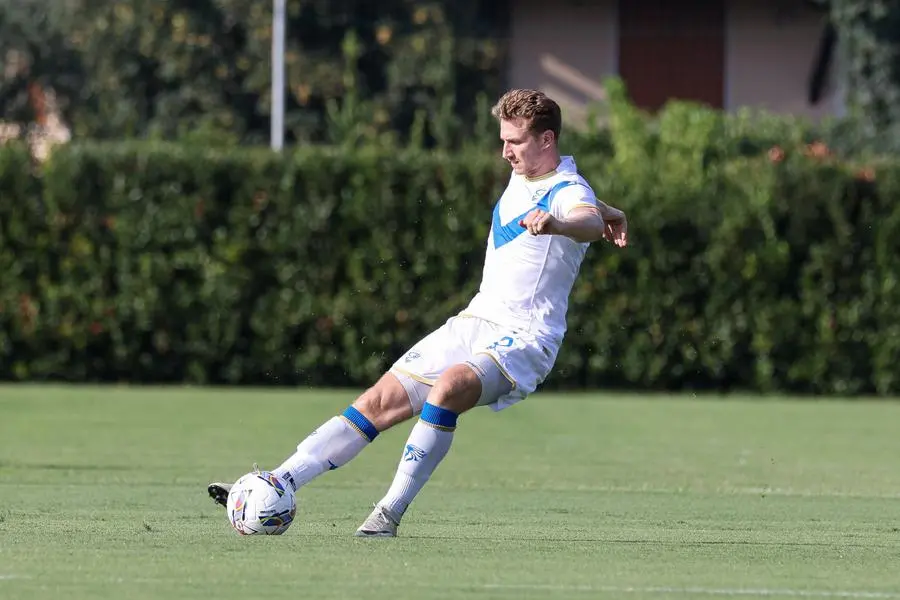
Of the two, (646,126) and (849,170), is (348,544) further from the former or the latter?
(646,126)

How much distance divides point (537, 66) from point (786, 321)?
1121cm

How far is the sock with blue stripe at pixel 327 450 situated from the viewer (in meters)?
8.52

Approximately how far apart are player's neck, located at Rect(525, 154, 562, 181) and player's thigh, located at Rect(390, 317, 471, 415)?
0.75 meters

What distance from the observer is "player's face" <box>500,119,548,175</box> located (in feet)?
28.1

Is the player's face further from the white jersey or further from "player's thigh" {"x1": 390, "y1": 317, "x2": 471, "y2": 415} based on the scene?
"player's thigh" {"x1": 390, "y1": 317, "x2": 471, "y2": 415}

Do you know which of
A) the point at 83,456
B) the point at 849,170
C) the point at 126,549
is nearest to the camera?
the point at 126,549

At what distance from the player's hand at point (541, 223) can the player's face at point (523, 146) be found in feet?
2.13

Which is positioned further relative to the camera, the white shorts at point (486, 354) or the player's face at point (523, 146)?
the player's face at point (523, 146)

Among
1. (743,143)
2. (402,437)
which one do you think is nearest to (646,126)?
(743,143)

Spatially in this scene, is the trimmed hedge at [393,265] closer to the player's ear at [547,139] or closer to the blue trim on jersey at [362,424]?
the player's ear at [547,139]

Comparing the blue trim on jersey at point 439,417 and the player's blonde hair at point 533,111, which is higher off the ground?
the player's blonde hair at point 533,111

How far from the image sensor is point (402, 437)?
55.0 feet

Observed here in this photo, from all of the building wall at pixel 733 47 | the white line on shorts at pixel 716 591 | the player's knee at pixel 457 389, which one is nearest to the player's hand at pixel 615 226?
the player's knee at pixel 457 389

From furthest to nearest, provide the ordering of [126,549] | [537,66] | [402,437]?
[537,66]
[402,437]
[126,549]
